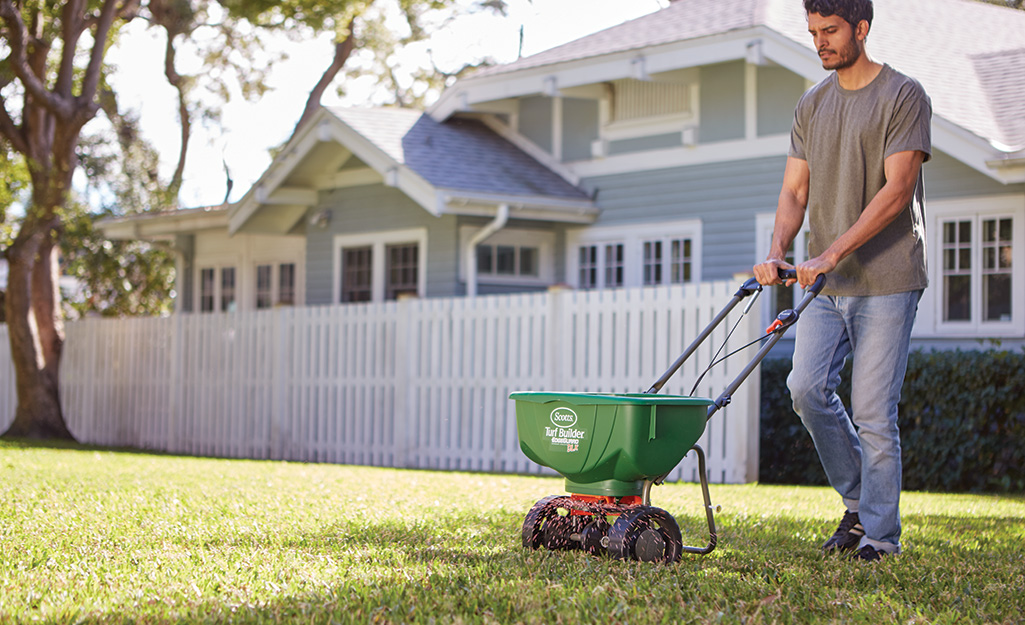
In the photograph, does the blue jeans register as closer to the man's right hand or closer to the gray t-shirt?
the gray t-shirt

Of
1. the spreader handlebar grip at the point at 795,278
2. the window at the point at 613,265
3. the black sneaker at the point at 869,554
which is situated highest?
the window at the point at 613,265

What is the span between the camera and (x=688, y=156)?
1519cm

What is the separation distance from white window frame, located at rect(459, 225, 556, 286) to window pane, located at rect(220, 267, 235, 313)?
6.56 m

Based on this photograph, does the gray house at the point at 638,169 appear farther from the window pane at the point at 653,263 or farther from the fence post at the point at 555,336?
the fence post at the point at 555,336

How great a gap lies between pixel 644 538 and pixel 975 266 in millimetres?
9449

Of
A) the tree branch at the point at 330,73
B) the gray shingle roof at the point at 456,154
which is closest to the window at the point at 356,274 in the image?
the gray shingle roof at the point at 456,154

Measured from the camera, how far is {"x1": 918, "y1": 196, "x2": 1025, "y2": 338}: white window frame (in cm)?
1274

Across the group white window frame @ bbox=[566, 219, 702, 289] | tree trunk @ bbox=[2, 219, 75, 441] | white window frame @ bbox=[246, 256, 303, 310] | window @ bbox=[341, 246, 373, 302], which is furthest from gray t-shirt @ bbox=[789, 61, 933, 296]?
white window frame @ bbox=[246, 256, 303, 310]

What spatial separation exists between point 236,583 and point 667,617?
1464 mm

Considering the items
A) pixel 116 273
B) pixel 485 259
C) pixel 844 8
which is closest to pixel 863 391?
pixel 844 8

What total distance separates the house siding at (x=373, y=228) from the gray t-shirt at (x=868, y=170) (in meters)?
10.5

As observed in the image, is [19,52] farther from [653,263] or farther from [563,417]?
[563,417]

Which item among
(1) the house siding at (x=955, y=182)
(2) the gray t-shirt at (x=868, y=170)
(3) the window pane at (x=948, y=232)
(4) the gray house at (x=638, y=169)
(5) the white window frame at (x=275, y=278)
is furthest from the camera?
(5) the white window frame at (x=275, y=278)

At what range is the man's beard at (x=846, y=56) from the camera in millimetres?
5281
